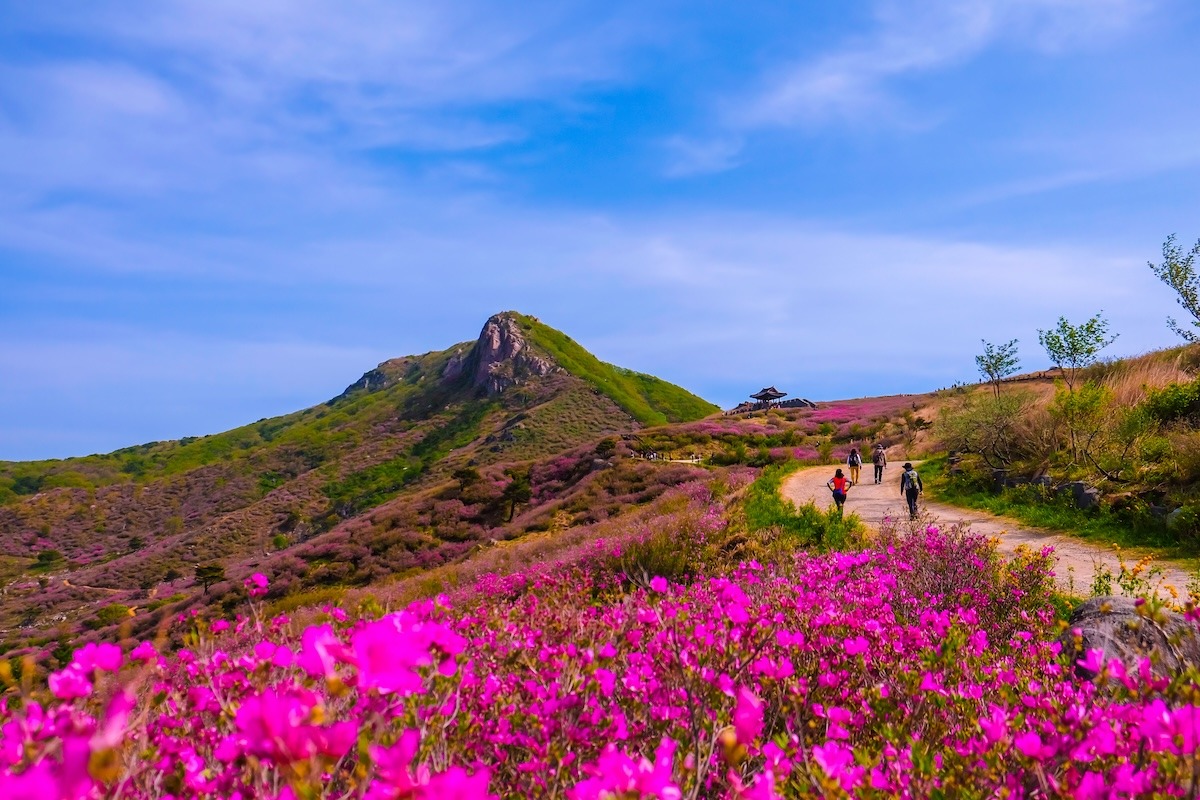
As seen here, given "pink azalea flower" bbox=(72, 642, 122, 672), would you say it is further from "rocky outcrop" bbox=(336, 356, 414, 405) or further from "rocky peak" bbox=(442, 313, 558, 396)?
"rocky outcrop" bbox=(336, 356, 414, 405)

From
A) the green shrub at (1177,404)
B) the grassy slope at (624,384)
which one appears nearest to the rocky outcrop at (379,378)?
the grassy slope at (624,384)

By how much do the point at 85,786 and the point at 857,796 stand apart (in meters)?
2.06

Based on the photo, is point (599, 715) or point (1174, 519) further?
point (1174, 519)

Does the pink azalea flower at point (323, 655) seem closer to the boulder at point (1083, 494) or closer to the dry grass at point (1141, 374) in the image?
the boulder at point (1083, 494)

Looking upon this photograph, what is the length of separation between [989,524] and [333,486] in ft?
226

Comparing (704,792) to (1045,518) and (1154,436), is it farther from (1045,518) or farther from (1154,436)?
(1154,436)

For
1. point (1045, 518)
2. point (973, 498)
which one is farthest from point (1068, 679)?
point (973, 498)

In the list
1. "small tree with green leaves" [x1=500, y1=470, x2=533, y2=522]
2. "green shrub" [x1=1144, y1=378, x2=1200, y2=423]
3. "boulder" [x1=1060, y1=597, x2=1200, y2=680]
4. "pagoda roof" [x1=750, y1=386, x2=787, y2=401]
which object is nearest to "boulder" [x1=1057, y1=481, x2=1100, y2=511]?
"green shrub" [x1=1144, y1=378, x2=1200, y2=423]

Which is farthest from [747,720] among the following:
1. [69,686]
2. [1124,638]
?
[1124,638]

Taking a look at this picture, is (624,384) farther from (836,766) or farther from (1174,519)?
(836,766)

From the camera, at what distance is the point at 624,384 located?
9300cm

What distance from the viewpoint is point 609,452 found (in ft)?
117

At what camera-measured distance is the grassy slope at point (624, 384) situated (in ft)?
268

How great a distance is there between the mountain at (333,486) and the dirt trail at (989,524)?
37.5 feet
